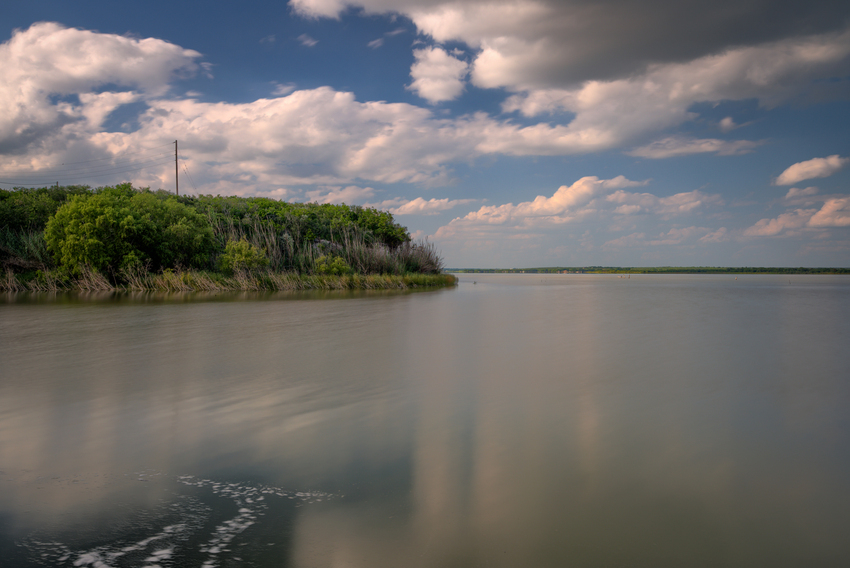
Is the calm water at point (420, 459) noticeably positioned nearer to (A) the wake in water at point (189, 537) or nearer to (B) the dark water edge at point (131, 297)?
(A) the wake in water at point (189, 537)

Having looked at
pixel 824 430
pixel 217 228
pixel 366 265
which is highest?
pixel 217 228

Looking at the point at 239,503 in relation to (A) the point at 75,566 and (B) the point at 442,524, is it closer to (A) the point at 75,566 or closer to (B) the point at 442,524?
(A) the point at 75,566

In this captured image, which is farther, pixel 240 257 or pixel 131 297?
pixel 240 257

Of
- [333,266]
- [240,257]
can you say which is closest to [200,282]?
[240,257]

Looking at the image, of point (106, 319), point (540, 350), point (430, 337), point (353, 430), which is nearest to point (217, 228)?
point (106, 319)

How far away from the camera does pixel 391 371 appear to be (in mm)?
8383

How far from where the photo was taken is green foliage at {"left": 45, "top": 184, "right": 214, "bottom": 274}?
95.5ft

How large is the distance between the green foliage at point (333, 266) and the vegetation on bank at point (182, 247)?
90 millimetres

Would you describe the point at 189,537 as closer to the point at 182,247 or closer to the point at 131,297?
the point at 131,297

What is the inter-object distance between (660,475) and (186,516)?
3720 mm

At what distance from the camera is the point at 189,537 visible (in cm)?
300

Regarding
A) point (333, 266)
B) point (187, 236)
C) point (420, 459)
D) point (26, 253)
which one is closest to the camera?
point (420, 459)

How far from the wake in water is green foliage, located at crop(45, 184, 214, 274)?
103 feet

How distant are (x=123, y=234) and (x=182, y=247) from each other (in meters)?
4.15
